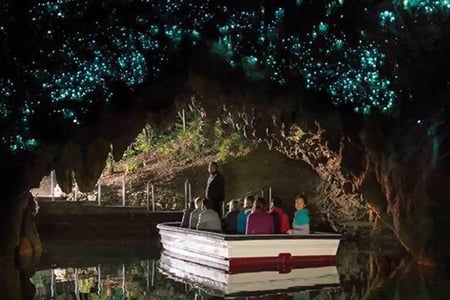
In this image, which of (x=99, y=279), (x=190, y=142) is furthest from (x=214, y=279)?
(x=190, y=142)

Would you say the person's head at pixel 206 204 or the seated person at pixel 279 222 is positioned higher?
the person's head at pixel 206 204

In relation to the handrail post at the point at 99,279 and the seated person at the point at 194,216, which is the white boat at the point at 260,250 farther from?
the handrail post at the point at 99,279

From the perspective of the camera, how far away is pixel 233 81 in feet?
53.3

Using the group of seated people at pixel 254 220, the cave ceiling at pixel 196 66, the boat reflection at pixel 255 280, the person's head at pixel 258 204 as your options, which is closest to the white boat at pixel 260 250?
the boat reflection at pixel 255 280

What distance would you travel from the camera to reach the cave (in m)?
15.2

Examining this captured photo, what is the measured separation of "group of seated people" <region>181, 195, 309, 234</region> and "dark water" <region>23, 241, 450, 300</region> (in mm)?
1234

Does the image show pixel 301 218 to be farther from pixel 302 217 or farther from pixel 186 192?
pixel 186 192

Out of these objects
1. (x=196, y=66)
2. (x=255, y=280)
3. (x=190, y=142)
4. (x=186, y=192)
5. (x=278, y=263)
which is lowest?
(x=255, y=280)

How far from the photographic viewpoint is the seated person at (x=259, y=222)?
15.8 metres

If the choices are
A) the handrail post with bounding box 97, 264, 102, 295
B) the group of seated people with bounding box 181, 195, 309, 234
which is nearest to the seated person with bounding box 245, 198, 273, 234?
the group of seated people with bounding box 181, 195, 309, 234

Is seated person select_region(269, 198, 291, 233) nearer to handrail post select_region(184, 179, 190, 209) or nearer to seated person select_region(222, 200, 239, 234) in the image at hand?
seated person select_region(222, 200, 239, 234)

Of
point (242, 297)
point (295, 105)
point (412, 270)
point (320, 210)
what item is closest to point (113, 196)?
point (320, 210)

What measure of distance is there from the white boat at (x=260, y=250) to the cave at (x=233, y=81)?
169cm

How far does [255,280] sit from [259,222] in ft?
7.93
